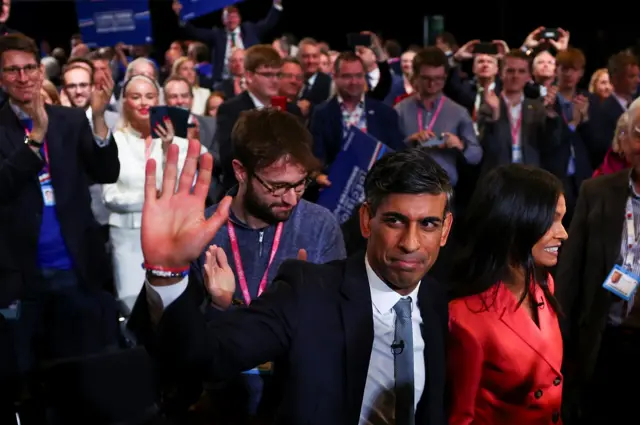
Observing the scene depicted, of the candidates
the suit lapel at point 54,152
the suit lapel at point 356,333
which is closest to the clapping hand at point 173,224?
the suit lapel at point 356,333

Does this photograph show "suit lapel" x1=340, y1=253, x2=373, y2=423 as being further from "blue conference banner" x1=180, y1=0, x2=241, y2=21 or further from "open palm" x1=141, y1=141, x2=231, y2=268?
"blue conference banner" x1=180, y1=0, x2=241, y2=21

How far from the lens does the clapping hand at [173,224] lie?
6.13ft

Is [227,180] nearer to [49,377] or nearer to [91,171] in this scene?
[91,171]

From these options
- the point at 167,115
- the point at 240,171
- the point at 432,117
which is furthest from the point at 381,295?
the point at 432,117

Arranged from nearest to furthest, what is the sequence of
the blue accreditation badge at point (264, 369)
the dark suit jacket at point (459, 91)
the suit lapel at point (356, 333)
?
1. the suit lapel at point (356, 333)
2. the blue accreditation badge at point (264, 369)
3. the dark suit jacket at point (459, 91)

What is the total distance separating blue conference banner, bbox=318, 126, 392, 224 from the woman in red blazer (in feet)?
8.26

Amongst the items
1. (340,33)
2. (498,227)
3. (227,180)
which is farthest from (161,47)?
(498,227)

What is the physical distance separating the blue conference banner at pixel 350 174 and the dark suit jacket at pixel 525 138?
123cm

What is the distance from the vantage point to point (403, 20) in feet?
55.9

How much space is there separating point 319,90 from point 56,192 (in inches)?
172

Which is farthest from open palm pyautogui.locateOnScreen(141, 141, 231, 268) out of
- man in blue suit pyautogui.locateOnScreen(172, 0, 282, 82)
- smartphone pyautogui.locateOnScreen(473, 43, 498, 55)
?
man in blue suit pyautogui.locateOnScreen(172, 0, 282, 82)

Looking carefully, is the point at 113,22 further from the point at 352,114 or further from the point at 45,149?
the point at 45,149

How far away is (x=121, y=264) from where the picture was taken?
17.0 ft

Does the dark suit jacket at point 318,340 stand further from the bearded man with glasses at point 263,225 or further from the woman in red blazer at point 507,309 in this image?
the bearded man with glasses at point 263,225
